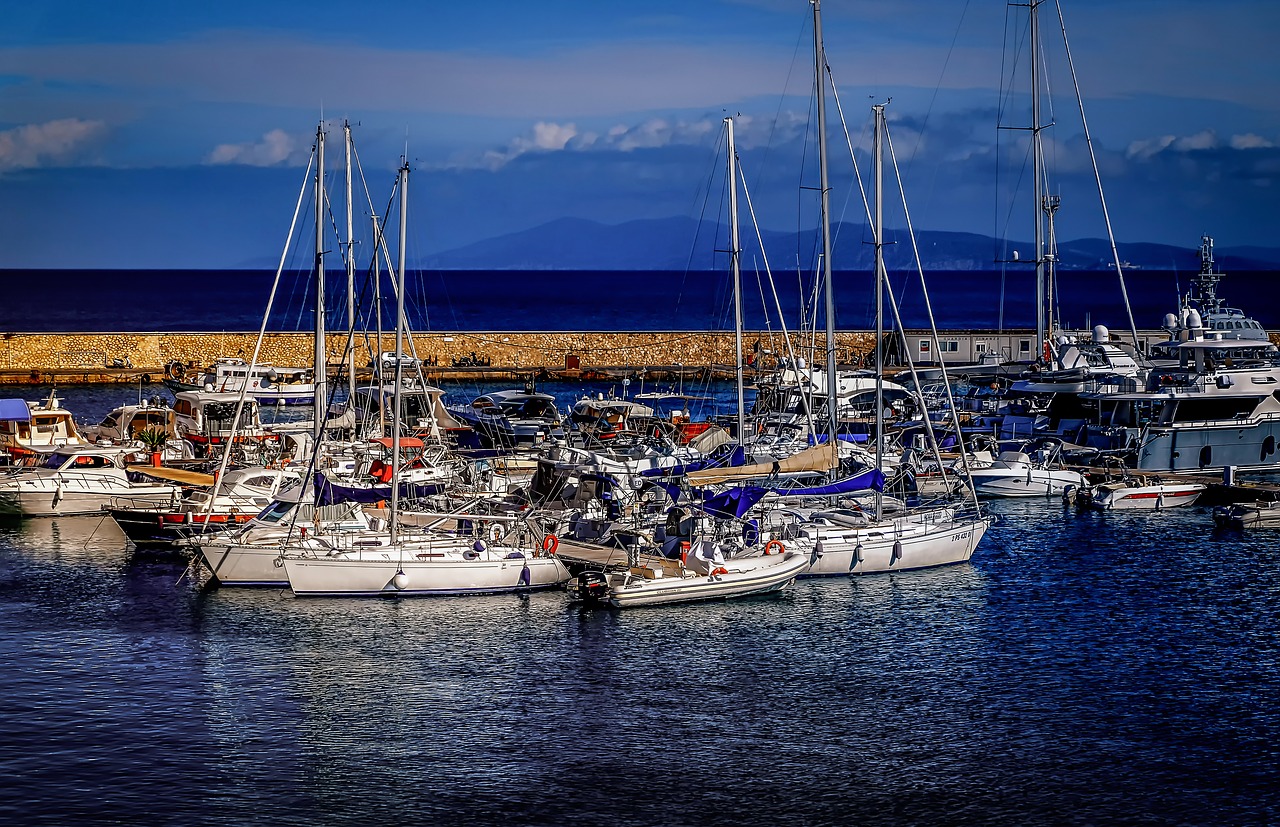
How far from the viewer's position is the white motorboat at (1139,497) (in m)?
47.1

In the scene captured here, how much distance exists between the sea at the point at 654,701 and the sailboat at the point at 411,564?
476mm

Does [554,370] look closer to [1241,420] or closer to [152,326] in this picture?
[1241,420]

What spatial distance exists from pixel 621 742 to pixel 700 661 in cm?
495

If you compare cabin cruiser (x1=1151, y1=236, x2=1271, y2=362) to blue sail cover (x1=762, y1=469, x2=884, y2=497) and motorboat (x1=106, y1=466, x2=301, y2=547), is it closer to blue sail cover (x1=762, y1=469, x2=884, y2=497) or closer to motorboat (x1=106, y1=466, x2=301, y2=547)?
blue sail cover (x1=762, y1=469, x2=884, y2=497)

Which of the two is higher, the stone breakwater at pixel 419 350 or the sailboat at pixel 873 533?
the stone breakwater at pixel 419 350

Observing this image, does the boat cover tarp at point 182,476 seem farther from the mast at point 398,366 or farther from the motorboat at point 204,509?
the mast at point 398,366

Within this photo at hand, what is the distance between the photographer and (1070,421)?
57.0 metres

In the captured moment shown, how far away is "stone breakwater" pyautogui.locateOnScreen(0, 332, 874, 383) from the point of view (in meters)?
87.2

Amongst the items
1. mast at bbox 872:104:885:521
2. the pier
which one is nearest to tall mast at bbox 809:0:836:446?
mast at bbox 872:104:885:521

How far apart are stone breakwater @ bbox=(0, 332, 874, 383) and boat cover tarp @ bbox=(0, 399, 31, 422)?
110ft

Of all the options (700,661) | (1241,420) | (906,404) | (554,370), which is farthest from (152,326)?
(700,661)

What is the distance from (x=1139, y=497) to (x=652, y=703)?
25.7m

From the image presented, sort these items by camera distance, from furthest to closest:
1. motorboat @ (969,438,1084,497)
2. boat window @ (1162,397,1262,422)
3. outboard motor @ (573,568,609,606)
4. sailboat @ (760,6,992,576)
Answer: boat window @ (1162,397,1262,422), motorboat @ (969,438,1084,497), sailboat @ (760,6,992,576), outboard motor @ (573,568,609,606)

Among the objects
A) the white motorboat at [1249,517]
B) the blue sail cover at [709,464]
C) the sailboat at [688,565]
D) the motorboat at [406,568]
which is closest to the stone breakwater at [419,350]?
the blue sail cover at [709,464]
